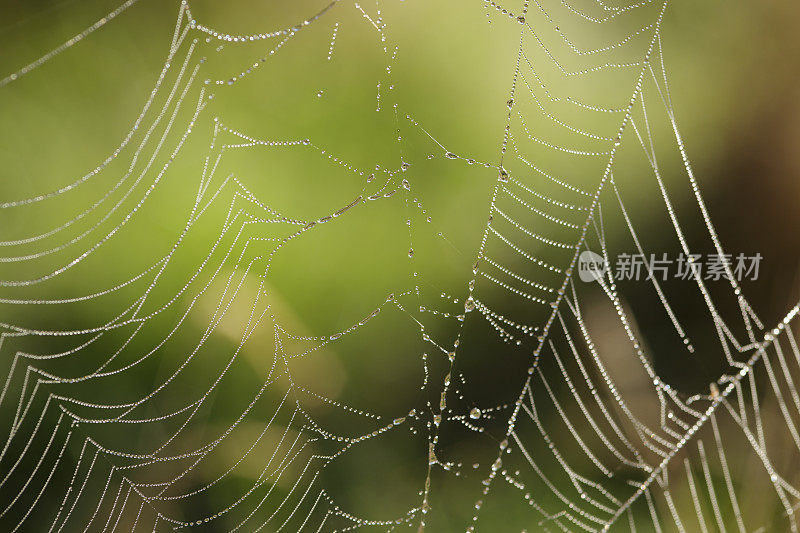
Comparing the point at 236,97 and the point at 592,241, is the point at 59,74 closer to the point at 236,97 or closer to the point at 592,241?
the point at 236,97

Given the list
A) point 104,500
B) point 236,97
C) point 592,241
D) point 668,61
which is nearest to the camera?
point 104,500

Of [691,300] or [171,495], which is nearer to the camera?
[171,495]

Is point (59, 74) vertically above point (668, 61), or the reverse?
point (668, 61)

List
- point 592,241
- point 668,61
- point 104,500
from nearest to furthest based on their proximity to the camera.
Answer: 1. point 104,500
2. point 592,241
3. point 668,61

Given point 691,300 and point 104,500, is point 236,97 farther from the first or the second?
point 691,300

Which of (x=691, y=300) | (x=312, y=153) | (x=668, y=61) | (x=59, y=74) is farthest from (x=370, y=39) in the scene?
(x=691, y=300)

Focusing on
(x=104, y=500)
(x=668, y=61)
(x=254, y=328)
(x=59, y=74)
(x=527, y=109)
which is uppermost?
(x=668, y=61)

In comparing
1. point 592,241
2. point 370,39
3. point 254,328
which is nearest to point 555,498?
point 592,241
